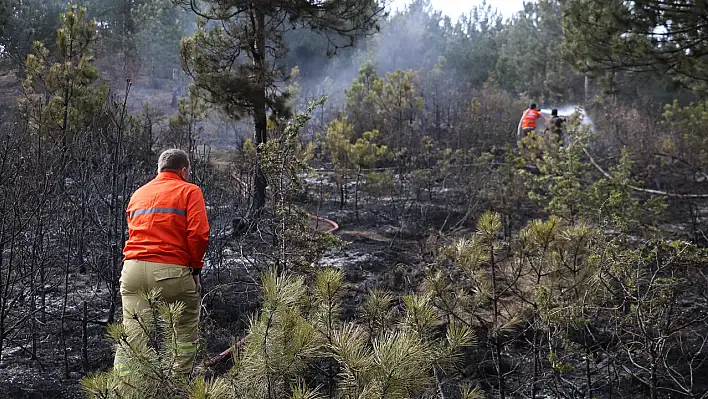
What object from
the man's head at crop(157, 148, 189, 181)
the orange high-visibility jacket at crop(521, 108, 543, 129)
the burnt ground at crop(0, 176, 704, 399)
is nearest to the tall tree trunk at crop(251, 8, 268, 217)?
the burnt ground at crop(0, 176, 704, 399)

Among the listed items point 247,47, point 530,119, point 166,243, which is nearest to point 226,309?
point 166,243

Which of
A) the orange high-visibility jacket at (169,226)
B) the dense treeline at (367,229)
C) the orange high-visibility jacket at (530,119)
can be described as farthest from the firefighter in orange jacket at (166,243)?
the orange high-visibility jacket at (530,119)

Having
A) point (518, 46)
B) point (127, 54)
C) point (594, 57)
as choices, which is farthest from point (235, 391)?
point (518, 46)

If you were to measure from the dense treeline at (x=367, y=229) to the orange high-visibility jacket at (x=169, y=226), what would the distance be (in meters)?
0.49

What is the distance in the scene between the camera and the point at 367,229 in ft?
32.1

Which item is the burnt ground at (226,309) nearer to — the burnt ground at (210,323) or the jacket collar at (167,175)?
the burnt ground at (210,323)

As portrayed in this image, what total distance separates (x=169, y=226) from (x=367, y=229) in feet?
21.3

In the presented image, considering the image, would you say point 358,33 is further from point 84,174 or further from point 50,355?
point 50,355

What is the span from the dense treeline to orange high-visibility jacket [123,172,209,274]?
1.60 ft

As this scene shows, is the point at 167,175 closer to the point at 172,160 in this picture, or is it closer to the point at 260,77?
the point at 172,160

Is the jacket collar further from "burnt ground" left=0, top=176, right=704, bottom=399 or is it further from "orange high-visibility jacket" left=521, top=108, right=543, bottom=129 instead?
"orange high-visibility jacket" left=521, top=108, right=543, bottom=129

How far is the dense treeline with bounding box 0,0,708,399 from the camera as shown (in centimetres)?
214

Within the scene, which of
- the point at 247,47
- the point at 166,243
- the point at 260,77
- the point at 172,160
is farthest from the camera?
the point at 247,47

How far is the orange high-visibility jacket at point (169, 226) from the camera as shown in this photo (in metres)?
3.42
